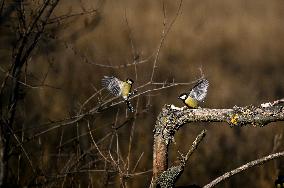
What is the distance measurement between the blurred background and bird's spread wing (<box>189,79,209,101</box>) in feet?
4.17

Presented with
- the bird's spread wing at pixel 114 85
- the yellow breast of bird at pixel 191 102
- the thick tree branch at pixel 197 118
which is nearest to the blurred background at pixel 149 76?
the bird's spread wing at pixel 114 85

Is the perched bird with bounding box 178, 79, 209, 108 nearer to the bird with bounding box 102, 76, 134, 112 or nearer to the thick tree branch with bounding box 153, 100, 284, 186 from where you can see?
the thick tree branch with bounding box 153, 100, 284, 186

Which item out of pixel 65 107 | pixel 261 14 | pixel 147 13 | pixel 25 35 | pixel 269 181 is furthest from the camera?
pixel 261 14

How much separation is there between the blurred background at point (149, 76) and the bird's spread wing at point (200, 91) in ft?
4.17

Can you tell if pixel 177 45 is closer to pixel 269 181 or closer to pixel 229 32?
pixel 229 32

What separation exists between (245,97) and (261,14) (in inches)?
128

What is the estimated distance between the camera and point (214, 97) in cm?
776

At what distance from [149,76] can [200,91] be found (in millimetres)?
4820

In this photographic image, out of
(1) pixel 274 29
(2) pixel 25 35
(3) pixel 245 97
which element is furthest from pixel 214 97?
(2) pixel 25 35

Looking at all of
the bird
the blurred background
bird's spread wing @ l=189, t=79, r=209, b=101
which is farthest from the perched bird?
the blurred background

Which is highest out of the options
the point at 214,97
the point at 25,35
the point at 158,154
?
the point at 214,97

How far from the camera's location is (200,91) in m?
3.07

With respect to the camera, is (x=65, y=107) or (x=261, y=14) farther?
(x=261, y=14)

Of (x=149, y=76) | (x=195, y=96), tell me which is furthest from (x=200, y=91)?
(x=149, y=76)
